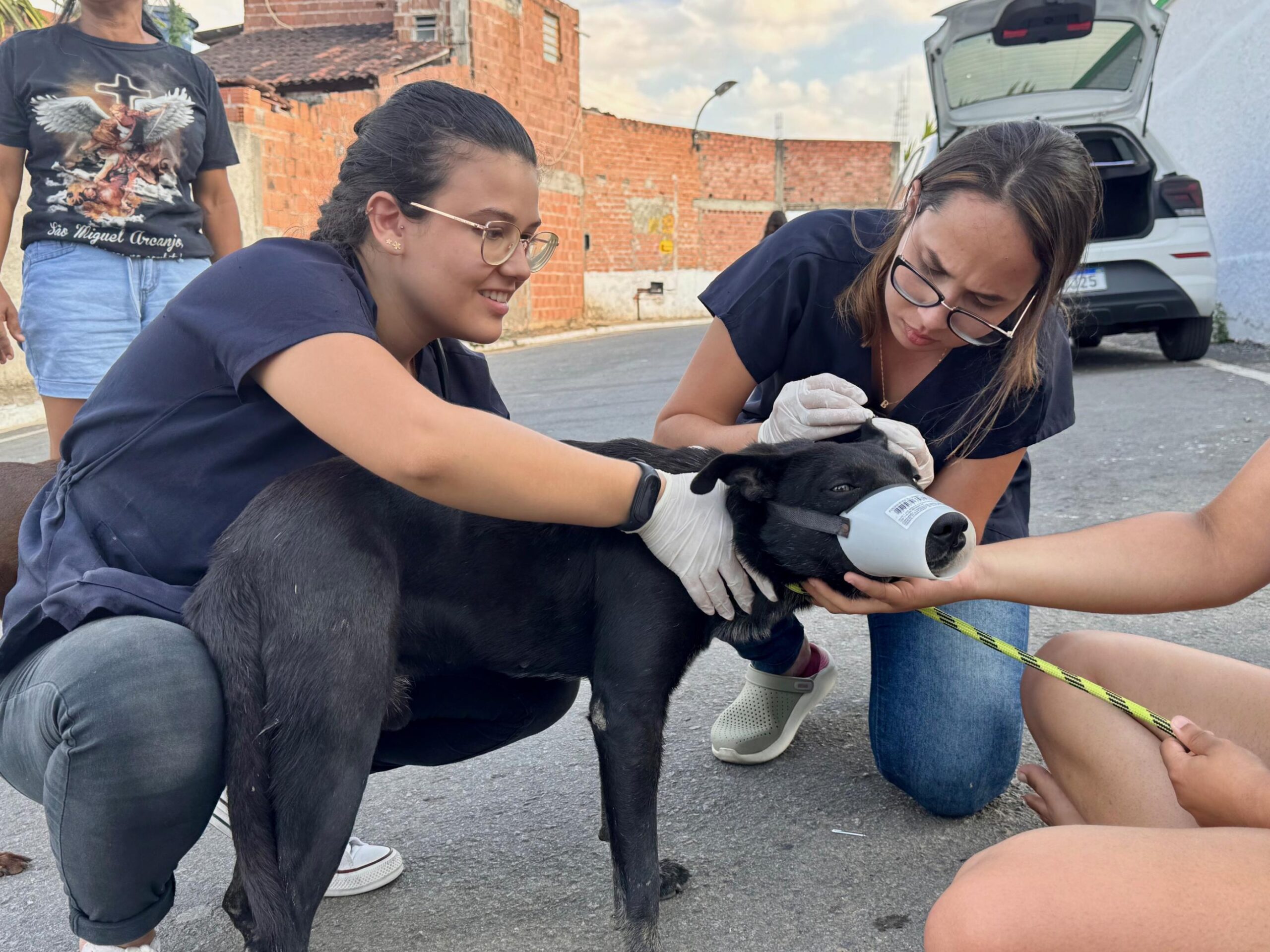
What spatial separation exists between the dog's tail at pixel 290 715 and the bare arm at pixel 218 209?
245 centimetres

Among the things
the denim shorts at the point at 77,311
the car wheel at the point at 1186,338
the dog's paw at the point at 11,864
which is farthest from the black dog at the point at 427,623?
the car wheel at the point at 1186,338

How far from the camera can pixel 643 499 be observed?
73.5 inches

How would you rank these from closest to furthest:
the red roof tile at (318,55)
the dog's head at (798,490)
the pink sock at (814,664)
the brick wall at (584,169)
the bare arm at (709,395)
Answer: the dog's head at (798,490) < the bare arm at (709,395) < the pink sock at (814,664) < the brick wall at (584,169) < the red roof tile at (318,55)

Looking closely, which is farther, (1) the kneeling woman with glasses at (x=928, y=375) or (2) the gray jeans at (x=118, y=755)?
(1) the kneeling woman with glasses at (x=928, y=375)

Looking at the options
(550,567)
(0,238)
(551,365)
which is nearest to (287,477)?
(550,567)

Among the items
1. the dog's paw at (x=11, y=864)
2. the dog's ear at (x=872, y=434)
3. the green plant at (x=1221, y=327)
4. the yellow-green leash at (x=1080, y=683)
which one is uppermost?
the dog's ear at (x=872, y=434)

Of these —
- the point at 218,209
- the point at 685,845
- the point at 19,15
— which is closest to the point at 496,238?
the point at 685,845

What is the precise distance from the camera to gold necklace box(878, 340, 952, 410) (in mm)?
2596

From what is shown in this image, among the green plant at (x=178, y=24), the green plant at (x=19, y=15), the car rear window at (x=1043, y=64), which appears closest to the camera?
the car rear window at (x=1043, y=64)

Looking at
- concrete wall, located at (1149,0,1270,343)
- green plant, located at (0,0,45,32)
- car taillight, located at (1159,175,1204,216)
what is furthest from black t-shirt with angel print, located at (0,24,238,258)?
green plant, located at (0,0,45,32)

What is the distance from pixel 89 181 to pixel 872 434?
2844 mm

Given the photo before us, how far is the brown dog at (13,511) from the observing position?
2.22 m

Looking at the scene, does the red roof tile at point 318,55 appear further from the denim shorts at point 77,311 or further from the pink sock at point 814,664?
the pink sock at point 814,664

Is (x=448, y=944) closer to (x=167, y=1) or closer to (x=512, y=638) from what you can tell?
(x=512, y=638)
